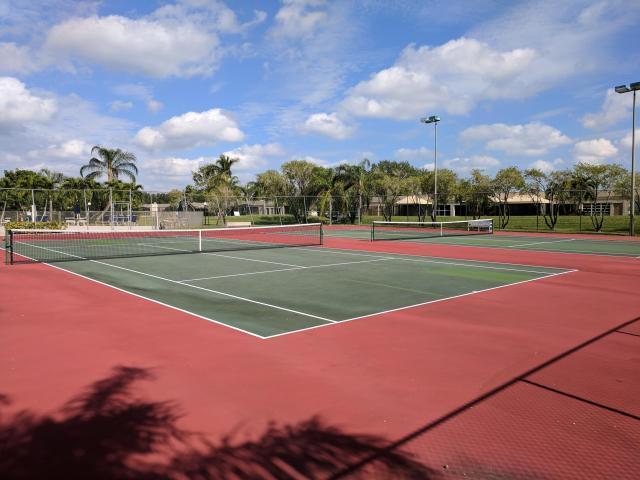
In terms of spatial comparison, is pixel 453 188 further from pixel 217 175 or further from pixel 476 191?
pixel 217 175

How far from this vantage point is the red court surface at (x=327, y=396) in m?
4.14

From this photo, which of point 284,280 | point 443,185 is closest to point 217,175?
point 443,185

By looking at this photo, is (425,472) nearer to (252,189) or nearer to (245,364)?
(245,364)

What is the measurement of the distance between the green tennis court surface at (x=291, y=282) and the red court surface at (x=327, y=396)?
86cm

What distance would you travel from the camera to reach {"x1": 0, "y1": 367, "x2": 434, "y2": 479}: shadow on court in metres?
3.96

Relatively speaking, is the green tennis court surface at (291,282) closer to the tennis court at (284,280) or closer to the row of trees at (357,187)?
the tennis court at (284,280)

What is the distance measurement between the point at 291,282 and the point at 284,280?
418 millimetres

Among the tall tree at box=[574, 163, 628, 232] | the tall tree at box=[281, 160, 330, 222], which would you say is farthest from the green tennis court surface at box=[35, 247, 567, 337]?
the tall tree at box=[281, 160, 330, 222]

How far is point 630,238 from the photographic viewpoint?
32094mm

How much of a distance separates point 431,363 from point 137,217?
43.1 metres

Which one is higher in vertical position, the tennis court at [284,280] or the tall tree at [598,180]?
the tall tree at [598,180]

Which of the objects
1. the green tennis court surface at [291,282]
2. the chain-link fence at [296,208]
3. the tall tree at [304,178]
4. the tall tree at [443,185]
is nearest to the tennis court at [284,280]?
the green tennis court surface at [291,282]

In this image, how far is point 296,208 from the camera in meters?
52.1

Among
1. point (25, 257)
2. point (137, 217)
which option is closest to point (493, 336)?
point (25, 257)
